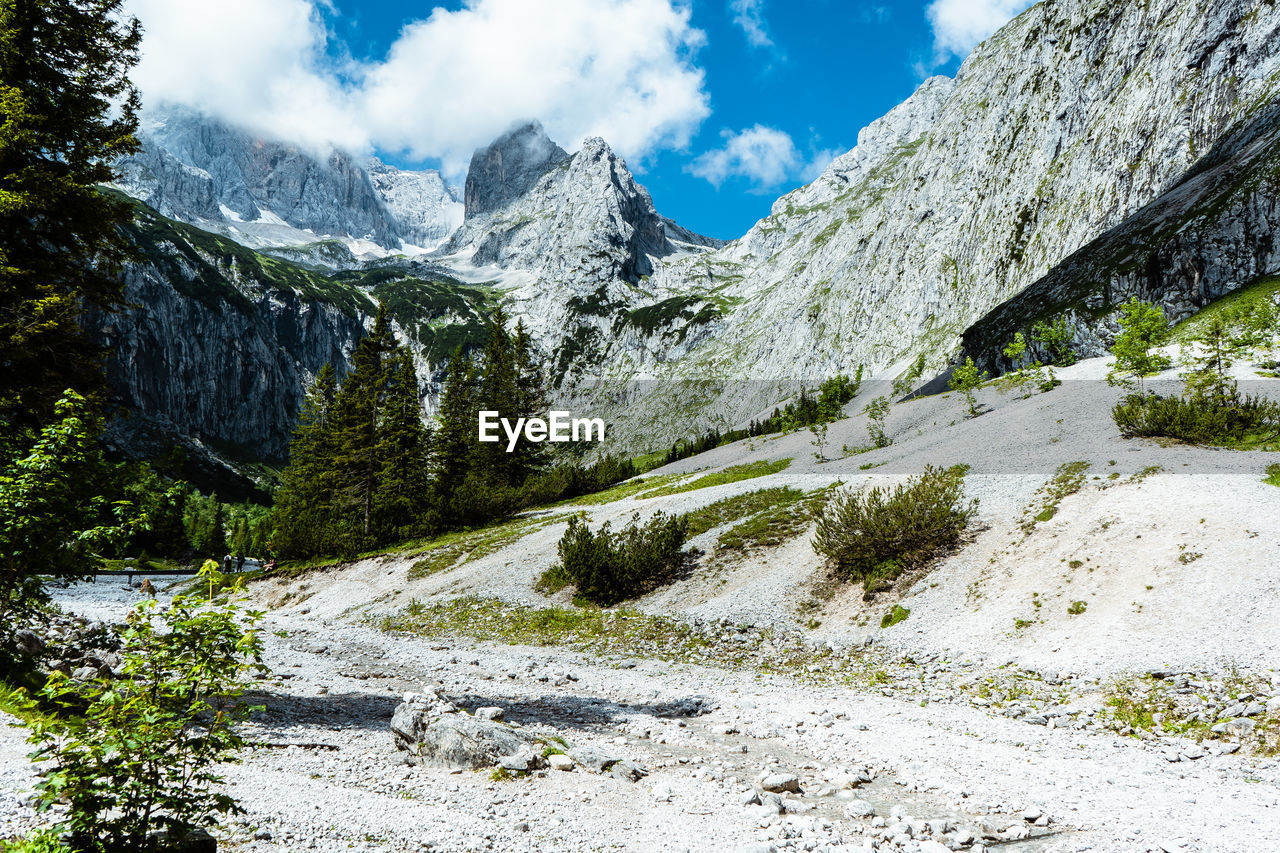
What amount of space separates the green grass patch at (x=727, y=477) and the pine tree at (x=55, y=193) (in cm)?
3474

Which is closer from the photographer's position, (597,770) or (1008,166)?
(597,770)

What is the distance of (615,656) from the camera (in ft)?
67.7

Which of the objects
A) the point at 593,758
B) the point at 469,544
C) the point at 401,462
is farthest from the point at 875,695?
the point at 401,462

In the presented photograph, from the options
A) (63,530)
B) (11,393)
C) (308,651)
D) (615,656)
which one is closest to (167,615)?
(63,530)

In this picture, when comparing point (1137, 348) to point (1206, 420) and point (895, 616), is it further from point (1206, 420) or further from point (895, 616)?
point (895, 616)

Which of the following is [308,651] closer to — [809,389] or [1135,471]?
[1135,471]

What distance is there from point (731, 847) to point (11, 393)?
16.8m

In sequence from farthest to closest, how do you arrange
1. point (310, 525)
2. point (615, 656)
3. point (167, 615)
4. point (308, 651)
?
point (310, 525)
point (308, 651)
point (615, 656)
point (167, 615)

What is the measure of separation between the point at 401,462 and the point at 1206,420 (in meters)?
53.8

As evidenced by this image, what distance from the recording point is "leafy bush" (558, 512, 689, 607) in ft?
86.2

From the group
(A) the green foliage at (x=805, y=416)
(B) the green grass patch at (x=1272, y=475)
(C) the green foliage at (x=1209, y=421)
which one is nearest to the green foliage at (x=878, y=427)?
(A) the green foliage at (x=805, y=416)

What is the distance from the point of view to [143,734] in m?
4.95

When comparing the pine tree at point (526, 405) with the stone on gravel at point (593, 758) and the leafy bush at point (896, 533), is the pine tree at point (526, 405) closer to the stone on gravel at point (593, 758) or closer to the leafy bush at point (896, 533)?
the leafy bush at point (896, 533)

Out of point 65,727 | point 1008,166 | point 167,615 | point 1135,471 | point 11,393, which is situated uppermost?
point 1008,166
